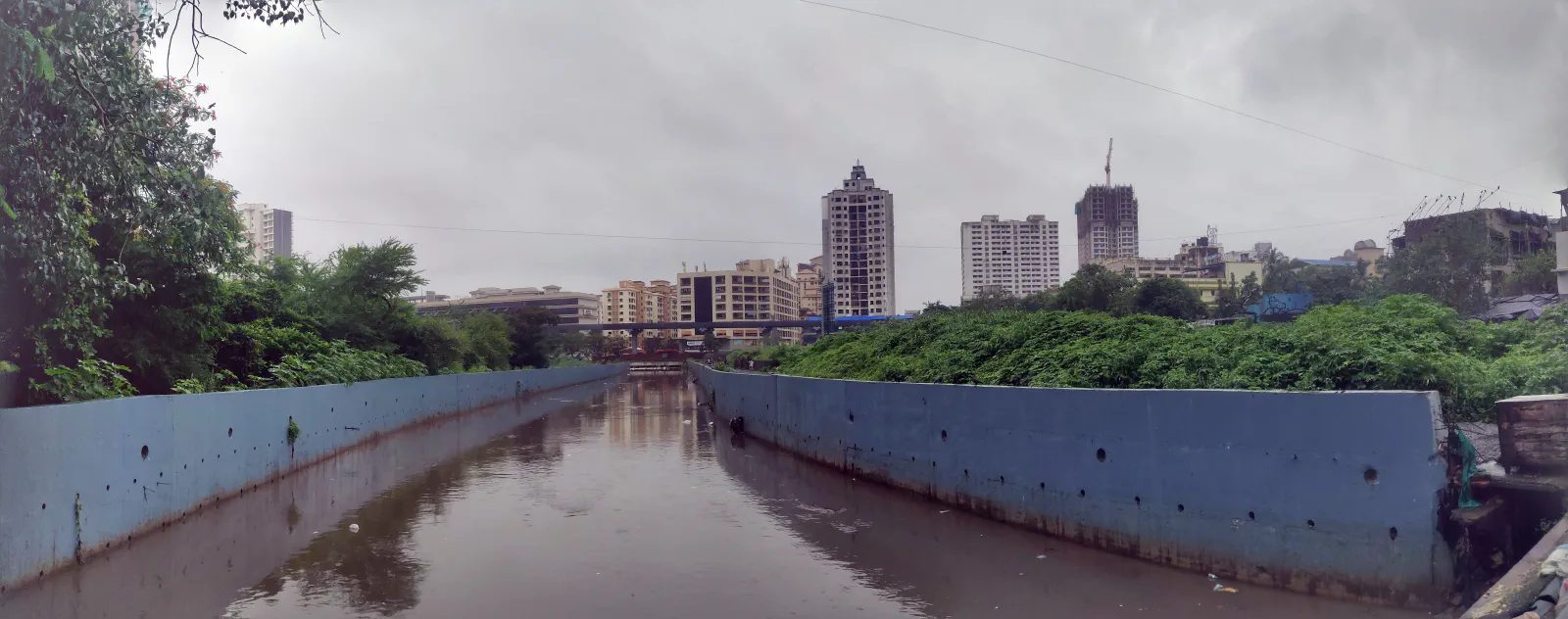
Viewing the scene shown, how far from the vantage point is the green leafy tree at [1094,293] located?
139 ft

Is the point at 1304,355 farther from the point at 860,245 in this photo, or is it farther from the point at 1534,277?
the point at 860,245

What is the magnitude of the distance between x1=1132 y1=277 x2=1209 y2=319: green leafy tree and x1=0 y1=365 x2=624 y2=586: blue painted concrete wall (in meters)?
34.1

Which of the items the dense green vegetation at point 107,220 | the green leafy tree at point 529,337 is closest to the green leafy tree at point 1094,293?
the dense green vegetation at point 107,220

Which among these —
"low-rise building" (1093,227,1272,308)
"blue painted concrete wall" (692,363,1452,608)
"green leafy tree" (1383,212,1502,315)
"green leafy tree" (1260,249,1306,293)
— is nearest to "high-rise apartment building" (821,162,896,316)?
"low-rise building" (1093,227,1272,308)

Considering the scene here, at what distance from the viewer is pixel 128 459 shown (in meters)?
10.7

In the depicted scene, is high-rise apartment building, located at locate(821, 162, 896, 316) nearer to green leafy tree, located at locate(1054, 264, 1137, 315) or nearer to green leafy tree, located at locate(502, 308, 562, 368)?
green leafy tree, located at locate(502, 308, 562, 368)

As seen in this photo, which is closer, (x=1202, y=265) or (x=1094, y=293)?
(x=1094, y=293)

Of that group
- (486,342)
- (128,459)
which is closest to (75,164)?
(128,459)

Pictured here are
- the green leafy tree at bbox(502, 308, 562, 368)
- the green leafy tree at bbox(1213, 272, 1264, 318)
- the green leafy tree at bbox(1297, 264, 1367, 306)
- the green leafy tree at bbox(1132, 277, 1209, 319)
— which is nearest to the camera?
the green leafy tree at bbox(1297, 264, 1367, 306)

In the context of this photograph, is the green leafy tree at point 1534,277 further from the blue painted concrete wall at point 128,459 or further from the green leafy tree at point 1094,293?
the blue painted concrete wall at point 128,459

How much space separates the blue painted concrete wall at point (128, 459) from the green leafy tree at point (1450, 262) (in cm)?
4060

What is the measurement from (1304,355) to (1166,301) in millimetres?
33842

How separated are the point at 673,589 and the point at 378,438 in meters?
19.9

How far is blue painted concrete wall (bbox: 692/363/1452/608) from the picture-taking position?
6.74 meters
